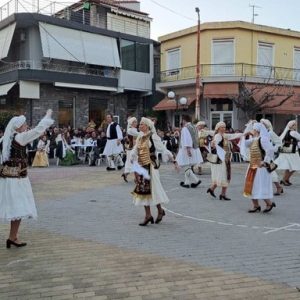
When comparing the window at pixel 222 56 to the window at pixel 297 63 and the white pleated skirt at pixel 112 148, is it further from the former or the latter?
the white pleated skirt at pixel 112 148

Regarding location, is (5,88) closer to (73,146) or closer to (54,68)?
(54,68)

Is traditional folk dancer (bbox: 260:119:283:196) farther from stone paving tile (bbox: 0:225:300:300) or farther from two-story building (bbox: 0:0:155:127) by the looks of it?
two-story building (bbox: 0:0:155:127)

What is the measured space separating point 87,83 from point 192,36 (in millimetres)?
7365

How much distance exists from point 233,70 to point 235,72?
Answer: 0.20 metres

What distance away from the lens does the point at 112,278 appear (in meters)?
5.46

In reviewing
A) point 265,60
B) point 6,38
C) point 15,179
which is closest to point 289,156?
point 15,179

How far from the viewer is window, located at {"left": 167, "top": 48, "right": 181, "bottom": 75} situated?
3206cm

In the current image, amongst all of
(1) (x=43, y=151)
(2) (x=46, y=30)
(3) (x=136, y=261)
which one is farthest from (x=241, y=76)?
(3) (x=136, y=261)

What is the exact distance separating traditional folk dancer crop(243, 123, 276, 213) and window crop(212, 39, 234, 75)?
20343mm

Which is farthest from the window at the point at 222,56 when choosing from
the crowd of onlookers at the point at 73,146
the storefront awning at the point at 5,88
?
the storefront awning at the point at 5,88

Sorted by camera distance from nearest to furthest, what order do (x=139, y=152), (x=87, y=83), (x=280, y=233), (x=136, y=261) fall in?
(x=136, y=261), (x=280, y=233), (x=139, y=152), (x=87, y=83)

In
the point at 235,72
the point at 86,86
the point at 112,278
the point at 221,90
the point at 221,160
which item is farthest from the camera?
the point at 235,72

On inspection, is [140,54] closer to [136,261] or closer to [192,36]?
[192,36]

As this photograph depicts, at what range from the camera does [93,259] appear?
6.19 m
